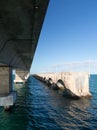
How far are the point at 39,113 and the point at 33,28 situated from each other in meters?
16.6

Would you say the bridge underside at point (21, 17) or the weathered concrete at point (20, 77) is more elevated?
the bridge underside at point (21, 17)

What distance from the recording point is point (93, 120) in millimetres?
23656

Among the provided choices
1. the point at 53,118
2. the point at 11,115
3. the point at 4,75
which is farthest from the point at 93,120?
the point at 4,75

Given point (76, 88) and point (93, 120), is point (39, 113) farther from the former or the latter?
point (76, 88)

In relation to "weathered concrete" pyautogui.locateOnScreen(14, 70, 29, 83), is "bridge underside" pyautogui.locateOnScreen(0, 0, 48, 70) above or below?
above

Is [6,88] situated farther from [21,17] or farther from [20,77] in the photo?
[20,77]

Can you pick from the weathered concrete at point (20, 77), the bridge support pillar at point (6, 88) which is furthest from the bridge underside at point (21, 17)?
the weathered concrete at point (20, 77)

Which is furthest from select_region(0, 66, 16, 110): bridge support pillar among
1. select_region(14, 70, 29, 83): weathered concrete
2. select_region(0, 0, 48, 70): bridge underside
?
select_region(14, 70, 29, 83): weathered concrete

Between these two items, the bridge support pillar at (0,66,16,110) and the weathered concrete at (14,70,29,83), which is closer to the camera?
the bridge support pillar at (0,66,16,110)

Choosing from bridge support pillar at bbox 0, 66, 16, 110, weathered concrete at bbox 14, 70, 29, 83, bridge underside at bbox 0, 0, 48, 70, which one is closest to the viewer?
bridge underside at bbox 0, 0, 48, 70

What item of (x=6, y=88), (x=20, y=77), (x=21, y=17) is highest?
(x=21, y=17)

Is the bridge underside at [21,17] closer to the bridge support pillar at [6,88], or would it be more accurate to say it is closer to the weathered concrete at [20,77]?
the bridge support pillar at [6,88]

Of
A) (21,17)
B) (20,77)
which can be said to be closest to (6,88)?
(21,17)

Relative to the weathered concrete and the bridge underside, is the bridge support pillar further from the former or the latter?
the weathered concrete
